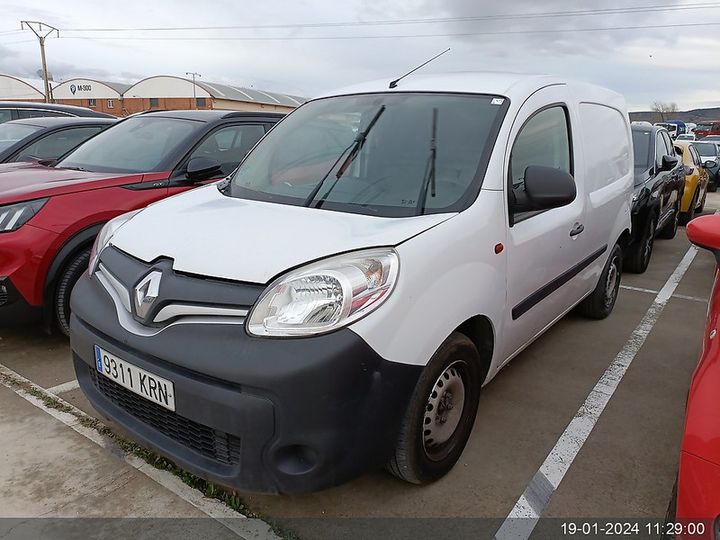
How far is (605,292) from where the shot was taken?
4324mm

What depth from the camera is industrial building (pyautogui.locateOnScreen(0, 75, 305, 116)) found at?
174ft

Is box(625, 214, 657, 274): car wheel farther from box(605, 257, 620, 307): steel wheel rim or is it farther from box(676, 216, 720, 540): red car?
box(676, 216, 720, 540): red car

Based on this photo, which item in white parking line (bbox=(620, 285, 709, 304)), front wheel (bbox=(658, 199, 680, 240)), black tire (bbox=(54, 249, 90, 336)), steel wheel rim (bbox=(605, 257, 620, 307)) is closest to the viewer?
black tire (bbox=(54, 249, 90, 336))

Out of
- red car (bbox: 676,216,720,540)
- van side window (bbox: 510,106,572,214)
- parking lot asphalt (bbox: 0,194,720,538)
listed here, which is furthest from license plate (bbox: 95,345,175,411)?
van side window (bbox: 510,106,572,214)

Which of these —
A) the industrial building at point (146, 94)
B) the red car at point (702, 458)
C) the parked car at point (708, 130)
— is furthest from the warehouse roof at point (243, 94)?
the red car at point (702, 458)

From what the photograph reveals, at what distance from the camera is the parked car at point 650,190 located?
5770 mm

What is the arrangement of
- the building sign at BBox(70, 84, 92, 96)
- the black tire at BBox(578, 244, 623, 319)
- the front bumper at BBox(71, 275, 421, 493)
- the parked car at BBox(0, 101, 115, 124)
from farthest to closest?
1. the building sign at BBox(70, 84, 92, 96)
2. the parked car at BBox(0, 101, 115, 124)
3. the black tire at BBox(578, 244, 623, 319)
4. the front bumper at BBox(71, 275, 421, 493)

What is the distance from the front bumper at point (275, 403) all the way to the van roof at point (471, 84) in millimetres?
1605

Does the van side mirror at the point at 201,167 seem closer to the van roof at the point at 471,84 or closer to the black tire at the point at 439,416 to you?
the van roof at the point at 471,84

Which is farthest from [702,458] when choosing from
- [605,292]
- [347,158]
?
[605,292]

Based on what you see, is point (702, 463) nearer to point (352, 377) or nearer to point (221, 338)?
point (352, 377)

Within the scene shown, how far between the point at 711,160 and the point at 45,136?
16.6 metres

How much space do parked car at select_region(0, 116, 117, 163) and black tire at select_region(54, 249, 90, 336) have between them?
299 centimetres

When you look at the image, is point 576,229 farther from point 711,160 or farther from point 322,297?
point 711,160
